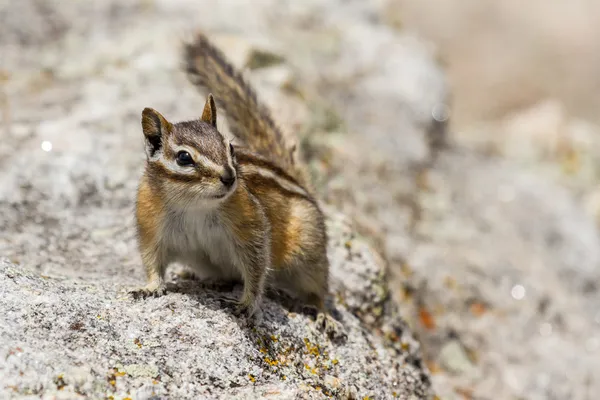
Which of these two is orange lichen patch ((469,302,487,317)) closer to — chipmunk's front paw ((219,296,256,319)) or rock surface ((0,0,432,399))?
rock surface ((0,0,432,399))

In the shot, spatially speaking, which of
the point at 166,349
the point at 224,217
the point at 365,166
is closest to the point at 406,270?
the point at 365,166

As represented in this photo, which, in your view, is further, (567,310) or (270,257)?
(567,310)

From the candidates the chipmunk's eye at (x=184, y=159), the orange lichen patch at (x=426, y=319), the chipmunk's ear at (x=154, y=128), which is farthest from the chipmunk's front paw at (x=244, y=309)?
the orange lichen patch at (x=426, y=319)

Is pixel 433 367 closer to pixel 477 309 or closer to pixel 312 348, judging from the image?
pixel 477 309

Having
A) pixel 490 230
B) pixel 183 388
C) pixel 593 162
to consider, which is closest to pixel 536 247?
pixel 490 230

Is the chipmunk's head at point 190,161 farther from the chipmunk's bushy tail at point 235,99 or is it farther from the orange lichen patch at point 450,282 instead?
the orange lichen patch at point 450,282

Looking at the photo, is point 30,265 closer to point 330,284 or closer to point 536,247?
point 330,284

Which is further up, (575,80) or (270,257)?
(575,80)
